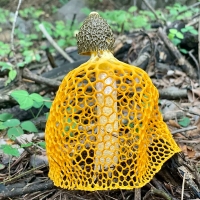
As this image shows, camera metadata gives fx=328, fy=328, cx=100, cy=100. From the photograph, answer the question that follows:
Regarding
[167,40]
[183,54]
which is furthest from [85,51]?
[183,54]

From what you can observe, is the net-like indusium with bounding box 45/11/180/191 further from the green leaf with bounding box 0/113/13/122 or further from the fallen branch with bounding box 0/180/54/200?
the green leaf with bounding box 0/113/13/122

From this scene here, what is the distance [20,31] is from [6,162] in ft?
23.3

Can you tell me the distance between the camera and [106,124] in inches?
74.8

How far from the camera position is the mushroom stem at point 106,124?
6.27 ft

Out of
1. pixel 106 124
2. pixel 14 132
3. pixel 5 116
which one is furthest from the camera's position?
pixel 5 116

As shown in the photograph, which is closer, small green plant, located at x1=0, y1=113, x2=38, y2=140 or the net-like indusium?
the net-like indusium

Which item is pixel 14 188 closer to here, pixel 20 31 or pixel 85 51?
pixel 85 51

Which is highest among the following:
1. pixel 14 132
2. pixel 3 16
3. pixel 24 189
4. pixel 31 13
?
pixel 14 132

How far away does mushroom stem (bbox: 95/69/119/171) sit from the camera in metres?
1.91

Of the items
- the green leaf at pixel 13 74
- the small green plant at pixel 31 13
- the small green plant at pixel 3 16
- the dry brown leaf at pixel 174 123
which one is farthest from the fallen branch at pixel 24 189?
the small green plant at pixel 31 13

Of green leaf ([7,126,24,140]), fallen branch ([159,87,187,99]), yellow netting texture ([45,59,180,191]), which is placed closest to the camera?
yellow netting texture ([45,59,180,191])

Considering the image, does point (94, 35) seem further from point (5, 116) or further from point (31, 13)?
point (31, 13)

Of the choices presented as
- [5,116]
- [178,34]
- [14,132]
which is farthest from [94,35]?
[178,34]

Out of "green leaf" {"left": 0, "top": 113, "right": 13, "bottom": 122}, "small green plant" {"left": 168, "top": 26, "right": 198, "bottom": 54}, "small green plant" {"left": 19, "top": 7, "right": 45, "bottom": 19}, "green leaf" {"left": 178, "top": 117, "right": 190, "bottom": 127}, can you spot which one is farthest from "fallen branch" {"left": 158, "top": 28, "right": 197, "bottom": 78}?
"small green plant" {"left": 19, "top": 7, "right": 45, "bottom": 19}
